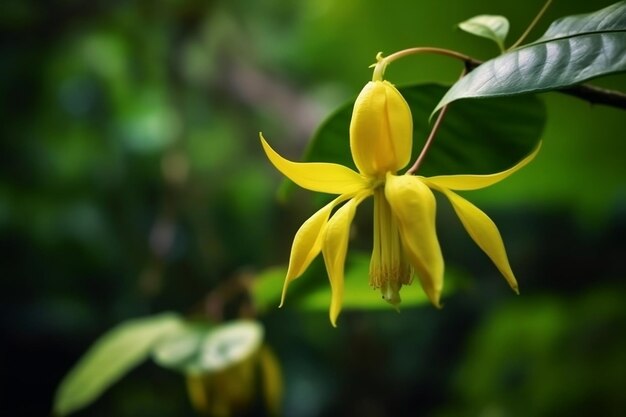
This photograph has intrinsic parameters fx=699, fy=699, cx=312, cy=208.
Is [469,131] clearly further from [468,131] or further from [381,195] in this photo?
A: [381,195]

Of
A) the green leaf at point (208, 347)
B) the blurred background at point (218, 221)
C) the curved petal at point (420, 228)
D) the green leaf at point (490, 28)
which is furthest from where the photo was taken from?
the blurred background at point (218, 221)

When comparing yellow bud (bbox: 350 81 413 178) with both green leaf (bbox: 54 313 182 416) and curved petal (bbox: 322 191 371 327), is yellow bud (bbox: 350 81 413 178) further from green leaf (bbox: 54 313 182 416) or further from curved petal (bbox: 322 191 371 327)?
green leaf (bbox: 54 313 182 416)

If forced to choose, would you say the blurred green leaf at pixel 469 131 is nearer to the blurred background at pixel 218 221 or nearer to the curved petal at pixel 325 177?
the curved petal at pixel 325 177

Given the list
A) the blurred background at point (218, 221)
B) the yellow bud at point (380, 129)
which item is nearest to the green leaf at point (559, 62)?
the yellow bud at point (380, 129)

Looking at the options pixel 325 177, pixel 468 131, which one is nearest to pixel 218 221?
Result: pixel 468 131

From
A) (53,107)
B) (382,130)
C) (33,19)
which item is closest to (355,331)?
(53,107)

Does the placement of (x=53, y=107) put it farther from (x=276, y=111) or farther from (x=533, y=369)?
(x=533, y=369)
